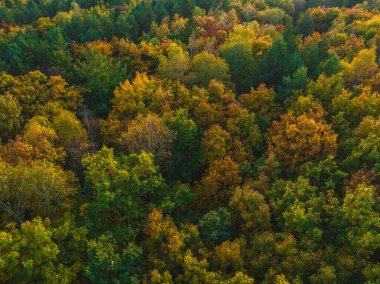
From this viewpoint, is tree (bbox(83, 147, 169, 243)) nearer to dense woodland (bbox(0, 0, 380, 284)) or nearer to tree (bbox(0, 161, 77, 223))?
dense woodland (bbox(0, 0, 380, 284))

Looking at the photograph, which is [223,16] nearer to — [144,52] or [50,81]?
[144,52]

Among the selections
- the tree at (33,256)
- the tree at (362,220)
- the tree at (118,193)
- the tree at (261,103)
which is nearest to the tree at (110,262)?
the tree at (118,193)

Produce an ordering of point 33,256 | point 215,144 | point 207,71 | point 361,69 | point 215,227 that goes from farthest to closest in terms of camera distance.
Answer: point 361,69, point 207,71, point 215,144, point 215,227, point 33,256

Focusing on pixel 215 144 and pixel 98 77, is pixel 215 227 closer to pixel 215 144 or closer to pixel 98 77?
pixel 215 144

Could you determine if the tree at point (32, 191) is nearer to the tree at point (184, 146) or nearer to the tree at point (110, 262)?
the tree at point (110, 262)

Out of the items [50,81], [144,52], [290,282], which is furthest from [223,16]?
[290,282]

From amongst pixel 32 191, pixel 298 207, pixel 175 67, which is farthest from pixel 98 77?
pixel 298 207

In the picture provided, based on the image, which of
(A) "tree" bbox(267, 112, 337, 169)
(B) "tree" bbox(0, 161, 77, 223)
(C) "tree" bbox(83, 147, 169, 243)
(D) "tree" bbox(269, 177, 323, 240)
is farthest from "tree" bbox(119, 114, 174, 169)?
(D) "tree" bbox(269, 177, 323, 240)
